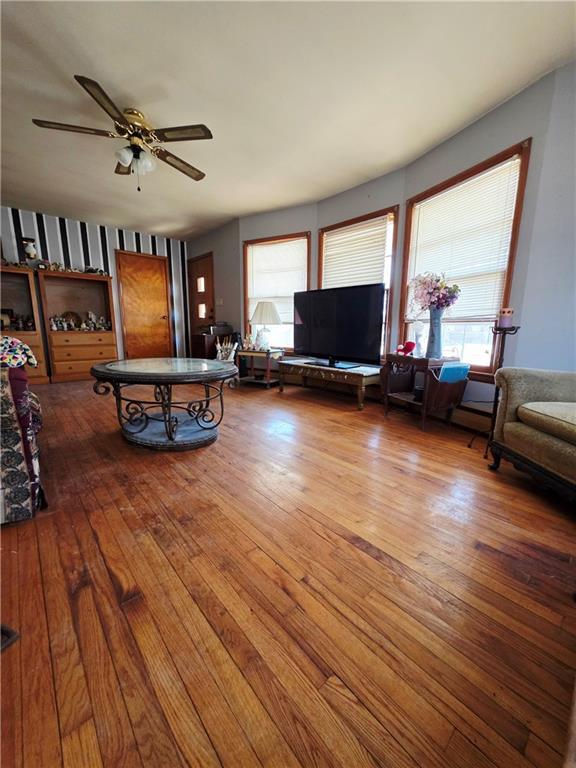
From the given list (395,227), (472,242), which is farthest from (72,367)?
(472,242)

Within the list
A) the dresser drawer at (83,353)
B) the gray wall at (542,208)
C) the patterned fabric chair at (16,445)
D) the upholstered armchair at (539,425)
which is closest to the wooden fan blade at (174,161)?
the patterned fabric chair at (16,445)

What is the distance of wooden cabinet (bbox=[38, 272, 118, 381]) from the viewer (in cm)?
471

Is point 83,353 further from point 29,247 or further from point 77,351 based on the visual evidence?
point 29,247

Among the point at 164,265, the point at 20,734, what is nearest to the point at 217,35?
the point at 20,734

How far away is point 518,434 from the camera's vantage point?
5.76ft

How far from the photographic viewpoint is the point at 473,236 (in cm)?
269

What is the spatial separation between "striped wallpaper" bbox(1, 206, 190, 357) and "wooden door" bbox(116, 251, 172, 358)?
0.36ft

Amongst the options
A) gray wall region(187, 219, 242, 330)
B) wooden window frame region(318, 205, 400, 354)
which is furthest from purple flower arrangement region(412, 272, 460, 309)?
gray wall region(187, 219, 242, 330)

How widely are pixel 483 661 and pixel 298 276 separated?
4.39 m

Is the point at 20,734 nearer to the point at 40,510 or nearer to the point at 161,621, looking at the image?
the point at 161,621

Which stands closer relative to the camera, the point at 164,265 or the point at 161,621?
the point at 161,621

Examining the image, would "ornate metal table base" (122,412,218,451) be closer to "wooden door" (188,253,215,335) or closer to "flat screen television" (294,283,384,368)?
"flat screen television" (294,283,384,368)

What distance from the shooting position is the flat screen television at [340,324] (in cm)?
329

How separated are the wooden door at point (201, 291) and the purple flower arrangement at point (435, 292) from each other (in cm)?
415
